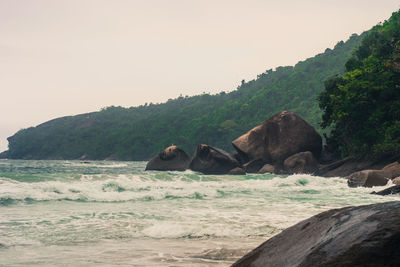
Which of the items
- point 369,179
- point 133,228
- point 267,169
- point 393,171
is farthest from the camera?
point 267,169

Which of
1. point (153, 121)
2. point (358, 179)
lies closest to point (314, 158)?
point (358, 179)

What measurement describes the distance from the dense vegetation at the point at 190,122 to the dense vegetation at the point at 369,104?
1702 inches

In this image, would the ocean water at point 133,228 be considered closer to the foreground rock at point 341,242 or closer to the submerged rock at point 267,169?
the foreground rock at point 341,242

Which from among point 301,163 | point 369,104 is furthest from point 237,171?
point 369,104

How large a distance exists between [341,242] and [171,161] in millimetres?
34411

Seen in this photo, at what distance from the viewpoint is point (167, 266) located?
5.16m

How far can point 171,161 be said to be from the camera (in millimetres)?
36906

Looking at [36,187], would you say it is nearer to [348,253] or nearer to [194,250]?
[194,250]

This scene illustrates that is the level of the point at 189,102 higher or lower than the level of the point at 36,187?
higher

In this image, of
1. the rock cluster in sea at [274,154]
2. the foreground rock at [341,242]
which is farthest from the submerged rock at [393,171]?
the foreground rock at [341,242]

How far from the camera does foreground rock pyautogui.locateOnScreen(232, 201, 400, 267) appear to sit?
245 cm

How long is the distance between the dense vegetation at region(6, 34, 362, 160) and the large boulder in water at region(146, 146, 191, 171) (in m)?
42.1

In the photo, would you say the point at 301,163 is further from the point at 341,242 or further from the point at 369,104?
the point at 341,242

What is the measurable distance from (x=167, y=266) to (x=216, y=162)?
2812 centimetres
